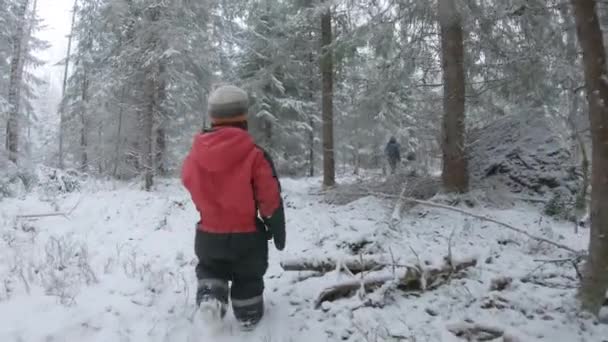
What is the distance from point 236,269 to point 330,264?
1.24 metres

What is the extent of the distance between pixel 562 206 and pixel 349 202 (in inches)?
160

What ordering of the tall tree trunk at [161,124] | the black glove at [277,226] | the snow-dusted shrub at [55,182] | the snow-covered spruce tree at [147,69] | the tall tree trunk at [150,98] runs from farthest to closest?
the tall tree trunk at [161,124] → the tall tree trunk at [150,98] → the snow-covered spruce tree at [147,69] → the snow-dusted shrub at [55,182] → the black glove at [277,226]

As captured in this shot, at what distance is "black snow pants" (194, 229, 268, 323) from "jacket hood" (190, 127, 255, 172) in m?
0.60

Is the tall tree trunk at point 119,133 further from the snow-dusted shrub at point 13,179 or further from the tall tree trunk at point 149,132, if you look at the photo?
the snow-dusted shrub at point 13,179

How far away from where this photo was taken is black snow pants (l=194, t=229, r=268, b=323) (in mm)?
3479

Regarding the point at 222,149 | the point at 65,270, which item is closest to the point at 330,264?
the point at 222,149

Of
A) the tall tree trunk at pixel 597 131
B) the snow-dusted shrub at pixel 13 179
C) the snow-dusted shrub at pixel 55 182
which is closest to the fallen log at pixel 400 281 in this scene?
the tall tree trunk at pixel 597 131

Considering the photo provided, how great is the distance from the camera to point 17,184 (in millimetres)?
9531

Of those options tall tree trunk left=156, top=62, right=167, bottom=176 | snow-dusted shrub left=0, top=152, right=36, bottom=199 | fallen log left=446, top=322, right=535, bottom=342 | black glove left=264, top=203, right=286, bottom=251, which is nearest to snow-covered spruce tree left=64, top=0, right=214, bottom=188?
tall tree trunk left=156, top=62, right=167, bottom=176

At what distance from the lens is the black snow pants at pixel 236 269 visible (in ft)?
11.4

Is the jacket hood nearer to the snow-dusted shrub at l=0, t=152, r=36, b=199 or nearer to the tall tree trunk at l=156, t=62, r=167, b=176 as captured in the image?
the snow-dusted shrub at l=0, t=152, r=36, b=199

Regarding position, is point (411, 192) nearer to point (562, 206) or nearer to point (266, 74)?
point (562, 206)

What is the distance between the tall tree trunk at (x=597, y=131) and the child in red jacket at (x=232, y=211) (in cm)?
260

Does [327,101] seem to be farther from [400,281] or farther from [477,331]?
[477,331]
